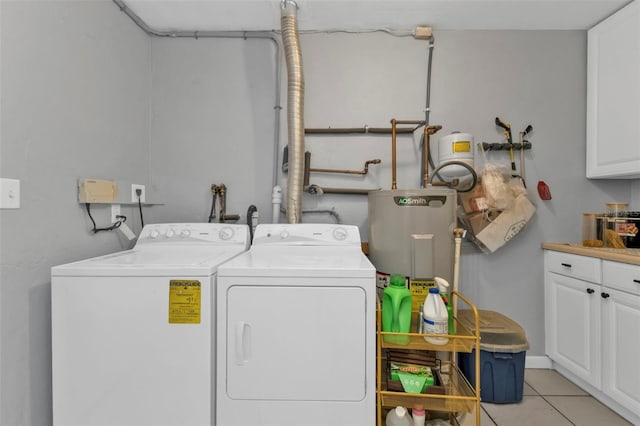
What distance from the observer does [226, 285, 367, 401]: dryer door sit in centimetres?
125

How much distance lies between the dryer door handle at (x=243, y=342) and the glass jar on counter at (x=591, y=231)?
7.13ft

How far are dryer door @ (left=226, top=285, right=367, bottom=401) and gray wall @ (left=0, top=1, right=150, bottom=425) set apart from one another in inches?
34.8

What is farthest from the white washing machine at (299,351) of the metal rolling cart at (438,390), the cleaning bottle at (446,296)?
the cleaning bottle at (446,296)

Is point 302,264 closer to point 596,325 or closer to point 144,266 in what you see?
point 144,266

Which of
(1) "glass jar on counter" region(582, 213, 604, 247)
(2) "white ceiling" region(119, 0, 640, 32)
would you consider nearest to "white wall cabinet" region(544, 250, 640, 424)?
(1) "glass jar on counter" region(582, 213, 604, 247)

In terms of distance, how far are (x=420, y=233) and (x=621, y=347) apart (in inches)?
48.1

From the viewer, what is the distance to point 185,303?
1.25 metres

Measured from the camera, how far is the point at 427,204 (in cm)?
169

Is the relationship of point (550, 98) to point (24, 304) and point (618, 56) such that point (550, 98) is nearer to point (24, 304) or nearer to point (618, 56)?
point (618, 56)

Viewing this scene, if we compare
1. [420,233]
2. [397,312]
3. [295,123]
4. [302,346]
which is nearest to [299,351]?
→ [302,346]

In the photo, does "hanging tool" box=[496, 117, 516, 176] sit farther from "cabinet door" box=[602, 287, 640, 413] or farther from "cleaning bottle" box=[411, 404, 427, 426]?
"cleaning bottle" box=[411, 404, 427, 426]

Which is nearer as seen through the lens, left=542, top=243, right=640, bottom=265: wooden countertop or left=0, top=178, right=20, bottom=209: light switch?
left=0, top=178, right=20, bottom=209: light switch

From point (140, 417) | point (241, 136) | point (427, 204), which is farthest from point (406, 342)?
point (241, 136)

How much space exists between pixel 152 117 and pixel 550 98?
288cm
